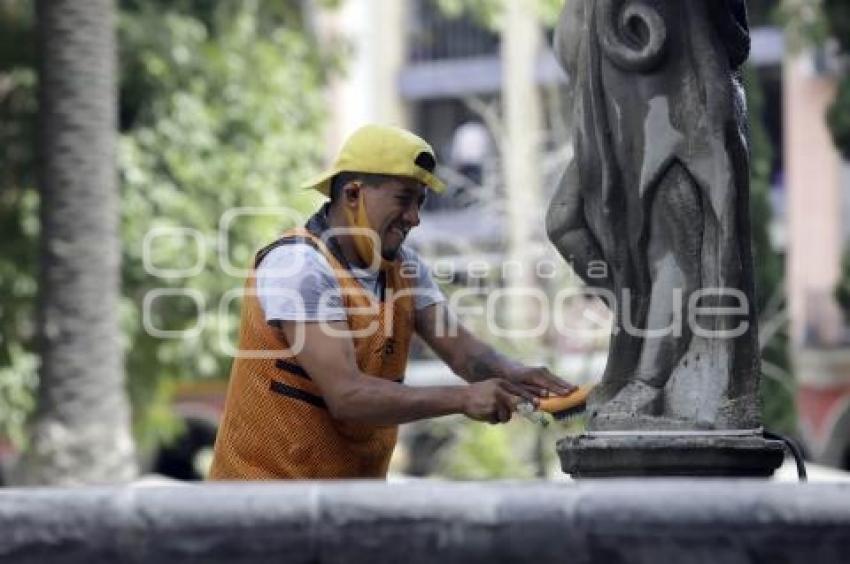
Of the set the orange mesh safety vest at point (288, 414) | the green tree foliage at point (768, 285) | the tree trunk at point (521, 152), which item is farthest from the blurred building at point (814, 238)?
the orange mesh safety vest at point (288, 414)

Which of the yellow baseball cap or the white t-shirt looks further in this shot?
the yellow baseball cap

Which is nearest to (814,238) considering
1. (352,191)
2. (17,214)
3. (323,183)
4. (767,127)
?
(767,127)

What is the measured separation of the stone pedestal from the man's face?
0.68 m

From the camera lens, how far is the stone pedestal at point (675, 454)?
5641 mm

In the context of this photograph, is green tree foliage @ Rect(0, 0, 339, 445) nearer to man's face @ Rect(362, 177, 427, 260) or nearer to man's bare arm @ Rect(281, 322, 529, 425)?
man's face @ Rect(362, 177, 427, 260)

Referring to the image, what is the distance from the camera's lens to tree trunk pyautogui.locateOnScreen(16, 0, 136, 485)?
47.5ft

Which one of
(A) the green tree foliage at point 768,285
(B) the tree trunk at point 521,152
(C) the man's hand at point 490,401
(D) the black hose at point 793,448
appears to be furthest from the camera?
(A) the green tree foliage at point 768,285

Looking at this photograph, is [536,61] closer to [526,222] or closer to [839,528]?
[526,222]

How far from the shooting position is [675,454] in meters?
5.68

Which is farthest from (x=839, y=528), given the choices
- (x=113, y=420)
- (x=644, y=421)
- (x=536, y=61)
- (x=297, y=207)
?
(x=536, y=61)

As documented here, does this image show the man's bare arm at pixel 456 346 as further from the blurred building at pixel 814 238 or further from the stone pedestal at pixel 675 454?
the blurred building at pixel 814 238

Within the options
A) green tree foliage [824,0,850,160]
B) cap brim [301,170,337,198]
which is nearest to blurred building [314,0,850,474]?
green tree foliage [824,0,850,160]

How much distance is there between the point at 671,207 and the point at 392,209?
69cm

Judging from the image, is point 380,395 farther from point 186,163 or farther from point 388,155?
point 186,163
